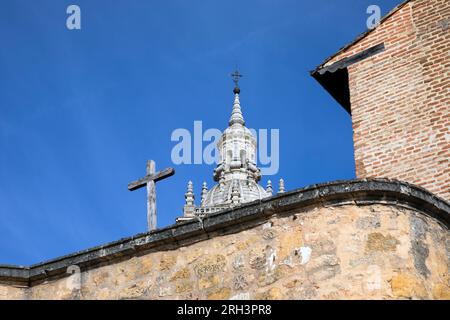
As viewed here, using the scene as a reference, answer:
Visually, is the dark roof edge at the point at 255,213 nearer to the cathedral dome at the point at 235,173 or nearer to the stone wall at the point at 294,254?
the stone wall at the point at 294,254

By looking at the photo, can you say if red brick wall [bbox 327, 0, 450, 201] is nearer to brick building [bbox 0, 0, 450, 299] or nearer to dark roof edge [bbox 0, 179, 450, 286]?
brick building [bbox 0, 0, 450, 299]

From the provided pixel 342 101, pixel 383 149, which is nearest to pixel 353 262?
pixel 383 149

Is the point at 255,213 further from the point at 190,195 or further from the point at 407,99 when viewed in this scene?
the point at 190,195

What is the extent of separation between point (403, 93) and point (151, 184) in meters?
4.94

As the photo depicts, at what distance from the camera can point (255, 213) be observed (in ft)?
20.9

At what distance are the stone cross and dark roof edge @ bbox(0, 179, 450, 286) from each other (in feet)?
7.30

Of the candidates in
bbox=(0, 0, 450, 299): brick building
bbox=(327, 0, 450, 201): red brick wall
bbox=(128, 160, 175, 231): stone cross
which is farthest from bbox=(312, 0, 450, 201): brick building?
bbox=(0, 0, 450, 299): brick building

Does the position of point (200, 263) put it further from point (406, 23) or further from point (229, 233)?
point (406, 23)

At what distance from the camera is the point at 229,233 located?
21.3ft

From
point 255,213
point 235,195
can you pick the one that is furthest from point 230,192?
point 255,213

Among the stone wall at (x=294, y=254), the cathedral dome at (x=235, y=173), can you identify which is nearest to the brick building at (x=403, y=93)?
the stone wall at (x=294, y=254)

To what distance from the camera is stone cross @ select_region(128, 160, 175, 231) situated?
363 inches

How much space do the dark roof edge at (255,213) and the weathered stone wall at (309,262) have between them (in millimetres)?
69
